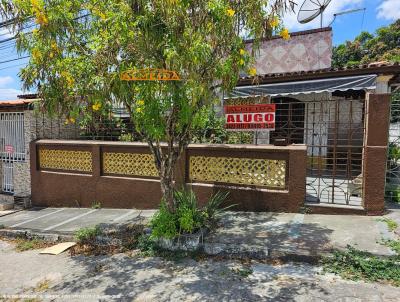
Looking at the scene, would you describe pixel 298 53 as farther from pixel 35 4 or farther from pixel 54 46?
pixel 35 4

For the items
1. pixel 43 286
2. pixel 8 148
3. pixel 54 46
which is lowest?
pixel 43 286

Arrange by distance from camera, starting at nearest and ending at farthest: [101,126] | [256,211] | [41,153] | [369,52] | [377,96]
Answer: [377,96], [256,211], [101,126], [41,153], [369,52]

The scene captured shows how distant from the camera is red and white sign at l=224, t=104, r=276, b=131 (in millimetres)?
6289

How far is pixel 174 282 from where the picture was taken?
4105 mm

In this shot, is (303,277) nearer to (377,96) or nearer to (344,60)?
(377,96)

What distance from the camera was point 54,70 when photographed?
4.53 meters

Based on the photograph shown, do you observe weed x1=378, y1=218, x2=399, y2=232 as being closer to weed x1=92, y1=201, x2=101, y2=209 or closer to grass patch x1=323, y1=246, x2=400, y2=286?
grass patch x1=323, y1=246, x2=400, y2=286

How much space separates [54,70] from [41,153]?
544 centimetres

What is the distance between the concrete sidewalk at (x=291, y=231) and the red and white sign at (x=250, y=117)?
177cm

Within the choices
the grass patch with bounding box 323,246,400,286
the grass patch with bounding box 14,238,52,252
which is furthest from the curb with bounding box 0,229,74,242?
the grass patch with bounding box 323,246,400,286

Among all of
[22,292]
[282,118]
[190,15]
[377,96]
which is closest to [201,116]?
[190,15]

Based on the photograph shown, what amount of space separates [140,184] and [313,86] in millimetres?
4678

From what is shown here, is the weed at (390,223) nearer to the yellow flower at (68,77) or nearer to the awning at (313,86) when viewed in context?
the awning at (313,86)

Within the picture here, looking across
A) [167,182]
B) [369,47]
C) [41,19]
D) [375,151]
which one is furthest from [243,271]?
[369,47]
